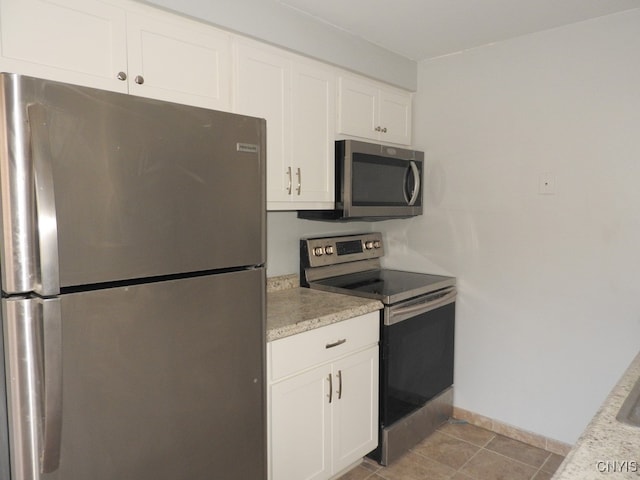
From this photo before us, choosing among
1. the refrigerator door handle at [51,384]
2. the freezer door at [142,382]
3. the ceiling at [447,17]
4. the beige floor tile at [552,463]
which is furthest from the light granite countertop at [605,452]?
the ceiling at [447,17]

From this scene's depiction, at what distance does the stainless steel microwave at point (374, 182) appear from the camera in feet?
7.66

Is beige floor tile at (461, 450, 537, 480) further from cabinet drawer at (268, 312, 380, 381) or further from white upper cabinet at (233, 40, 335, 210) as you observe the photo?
white upper cabinet at (233, 40, 335, 210)

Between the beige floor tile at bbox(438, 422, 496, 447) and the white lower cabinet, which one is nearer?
the white lower cabinet

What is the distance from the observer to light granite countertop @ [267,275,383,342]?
1.83 meters

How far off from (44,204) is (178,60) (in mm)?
897

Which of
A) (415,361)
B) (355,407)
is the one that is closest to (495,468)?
(415,361)

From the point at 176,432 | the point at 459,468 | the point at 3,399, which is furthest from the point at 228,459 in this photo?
the point at 459,468

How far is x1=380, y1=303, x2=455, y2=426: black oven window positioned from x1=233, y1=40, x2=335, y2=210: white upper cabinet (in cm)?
79

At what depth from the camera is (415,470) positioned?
2.28m

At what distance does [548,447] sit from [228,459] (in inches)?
73.5

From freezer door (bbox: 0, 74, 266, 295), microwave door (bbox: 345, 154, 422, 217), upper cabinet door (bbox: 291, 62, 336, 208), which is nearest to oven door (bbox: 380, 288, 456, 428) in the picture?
microwave door (bbox: 345, 154, 422, 217)

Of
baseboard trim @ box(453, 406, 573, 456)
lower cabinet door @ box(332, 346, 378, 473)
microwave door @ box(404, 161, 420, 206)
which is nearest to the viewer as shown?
lower cabinet door @ box(332, 346, 378, 473)

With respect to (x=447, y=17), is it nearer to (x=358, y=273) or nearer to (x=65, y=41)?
(x=358, y=273)

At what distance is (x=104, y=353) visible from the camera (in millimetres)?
1154
